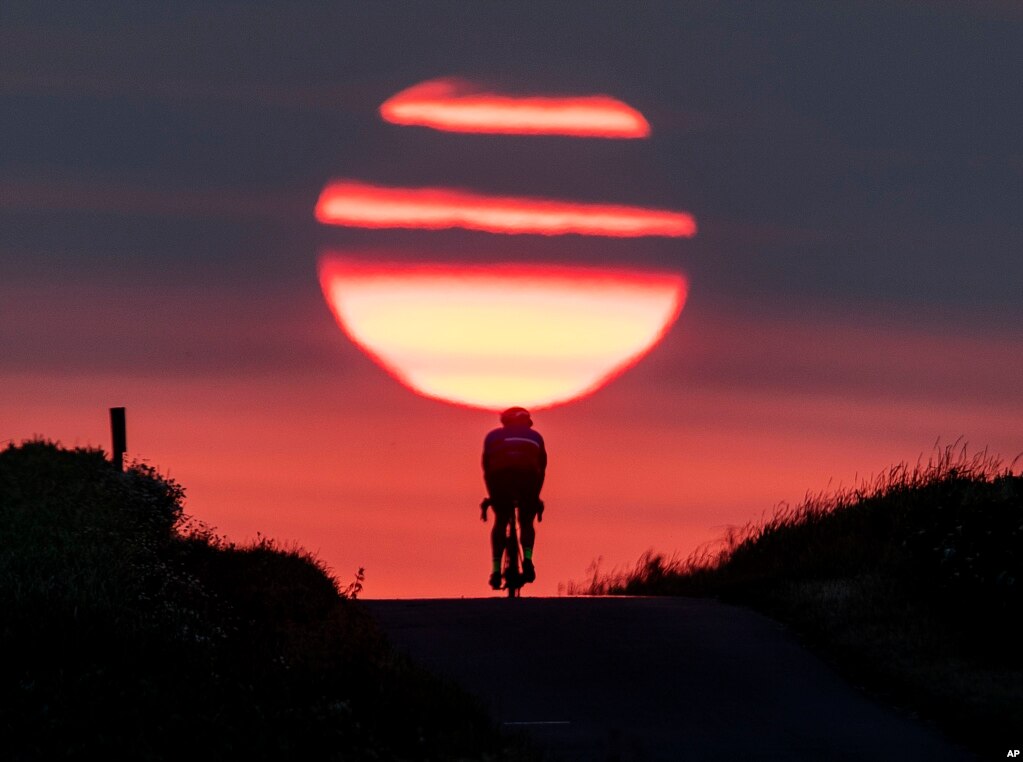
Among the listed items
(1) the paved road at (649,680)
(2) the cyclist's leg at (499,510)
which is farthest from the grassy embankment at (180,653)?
(2) the cyclist's leg at (499,510)

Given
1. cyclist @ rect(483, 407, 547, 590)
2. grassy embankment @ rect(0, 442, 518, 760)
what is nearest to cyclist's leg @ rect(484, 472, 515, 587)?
cyclist @ rect(483, 407, 547, 590)

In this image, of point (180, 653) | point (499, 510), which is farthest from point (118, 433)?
point (180, 653)

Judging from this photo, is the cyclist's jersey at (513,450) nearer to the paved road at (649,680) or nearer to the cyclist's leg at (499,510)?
the cyclist's leg at (499,510)

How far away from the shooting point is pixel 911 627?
49.3 feet

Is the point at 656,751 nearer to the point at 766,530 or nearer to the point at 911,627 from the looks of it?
the point at 911,627

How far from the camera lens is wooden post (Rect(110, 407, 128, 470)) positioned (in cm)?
2139

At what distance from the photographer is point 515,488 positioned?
1966cm

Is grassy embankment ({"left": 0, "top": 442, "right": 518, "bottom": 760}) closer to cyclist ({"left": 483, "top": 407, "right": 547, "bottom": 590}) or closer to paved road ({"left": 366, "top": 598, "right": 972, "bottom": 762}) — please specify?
paved road ({"left": 366, "top": 598, "right": 972, "bottom": 762})

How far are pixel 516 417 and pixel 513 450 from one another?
432 millimetres

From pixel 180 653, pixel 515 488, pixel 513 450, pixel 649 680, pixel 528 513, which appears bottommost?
pixel 649 680

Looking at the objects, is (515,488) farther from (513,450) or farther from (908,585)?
Result: (908,585)

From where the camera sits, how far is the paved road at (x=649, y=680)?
465 inches

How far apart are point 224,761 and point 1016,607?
7.33 m

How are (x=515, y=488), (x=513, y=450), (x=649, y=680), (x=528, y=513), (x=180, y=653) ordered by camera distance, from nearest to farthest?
(x=180, y=653) → (x=649, y=680) → (x=513, y=450) → (x=515, y=488) → (x=528, y=513)
